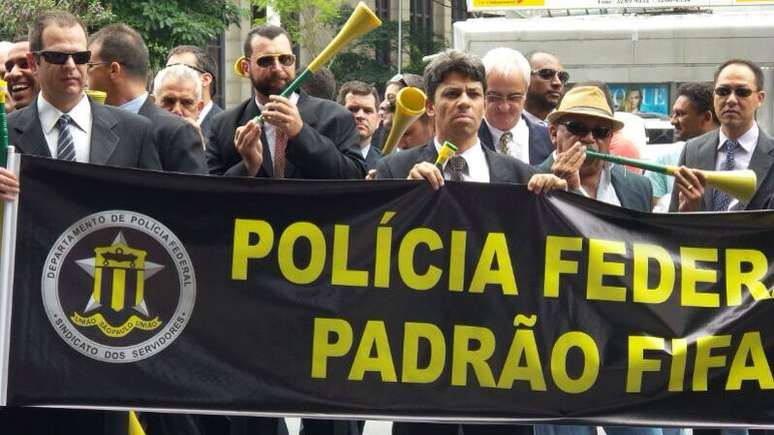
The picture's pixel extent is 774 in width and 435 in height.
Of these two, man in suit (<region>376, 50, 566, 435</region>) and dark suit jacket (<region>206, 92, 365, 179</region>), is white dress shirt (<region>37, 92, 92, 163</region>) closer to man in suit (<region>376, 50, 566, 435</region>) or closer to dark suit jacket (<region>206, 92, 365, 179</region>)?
dark suit jacket (<region>206, 92, 365, 179</region>)

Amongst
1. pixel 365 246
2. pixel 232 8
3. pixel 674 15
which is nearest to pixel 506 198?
pixel 365 246

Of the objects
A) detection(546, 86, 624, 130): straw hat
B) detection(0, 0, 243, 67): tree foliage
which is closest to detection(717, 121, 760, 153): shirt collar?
detection(546, 86, 624, 130): straw hat

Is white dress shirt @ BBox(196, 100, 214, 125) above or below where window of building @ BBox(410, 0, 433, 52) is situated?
below

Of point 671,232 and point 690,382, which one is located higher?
point 671,232

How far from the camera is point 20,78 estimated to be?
27.8 feet

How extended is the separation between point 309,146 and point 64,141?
1.08 m

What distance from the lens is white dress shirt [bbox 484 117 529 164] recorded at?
882 cm

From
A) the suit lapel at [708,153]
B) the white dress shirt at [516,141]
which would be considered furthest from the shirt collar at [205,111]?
the suit lapel at [708,153]

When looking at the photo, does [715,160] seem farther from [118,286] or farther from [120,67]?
[118,286]

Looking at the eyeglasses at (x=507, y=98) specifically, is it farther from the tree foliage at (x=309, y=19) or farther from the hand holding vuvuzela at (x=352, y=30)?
the tree foliage at (x=309, y=19)

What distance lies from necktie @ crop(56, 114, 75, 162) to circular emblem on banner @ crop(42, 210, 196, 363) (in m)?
0.38

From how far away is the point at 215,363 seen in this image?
642 centimetres

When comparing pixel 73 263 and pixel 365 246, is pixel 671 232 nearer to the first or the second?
pixel 365 246

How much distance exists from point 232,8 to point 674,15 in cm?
1420
